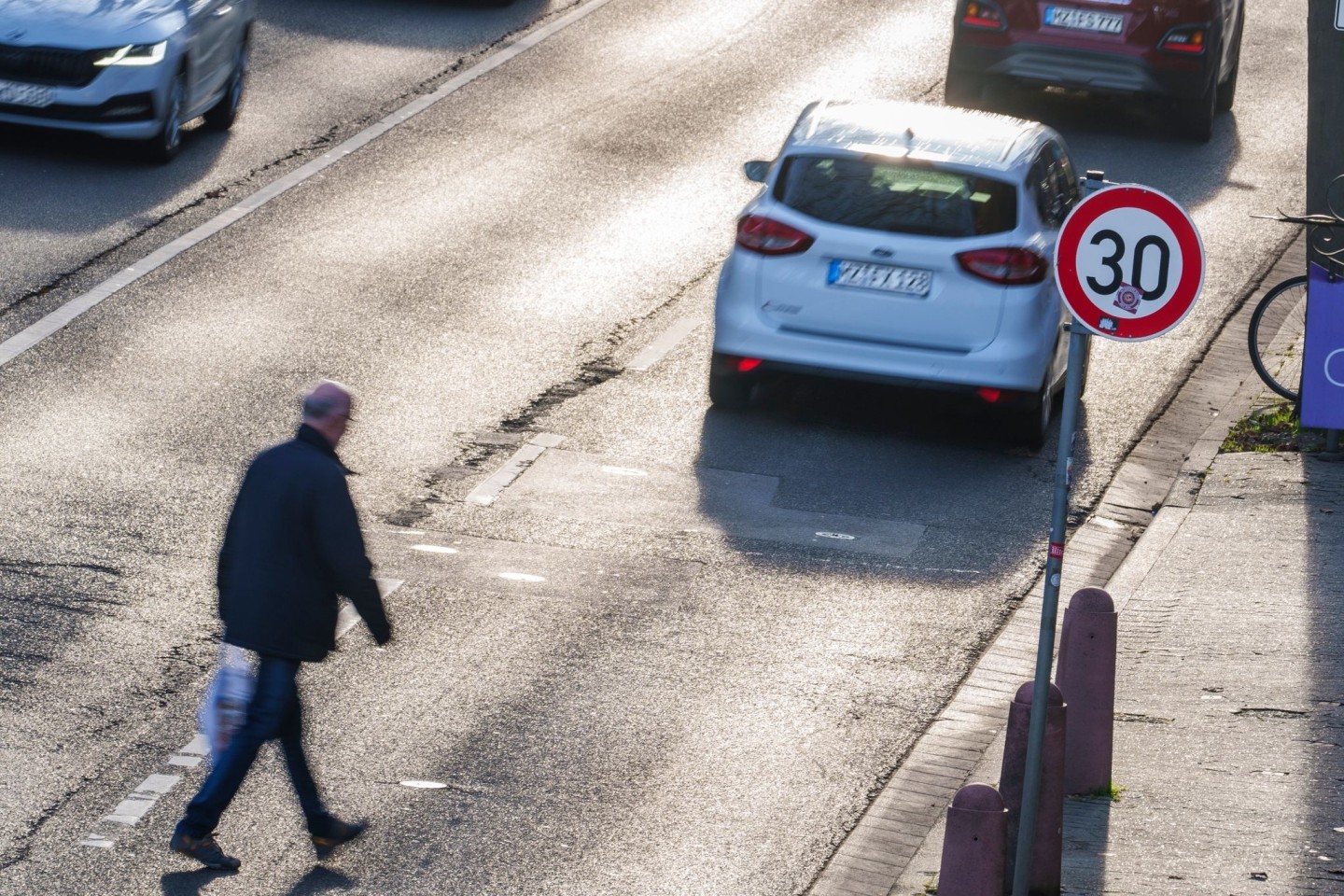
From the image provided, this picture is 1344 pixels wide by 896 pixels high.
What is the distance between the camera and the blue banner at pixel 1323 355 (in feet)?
39.6

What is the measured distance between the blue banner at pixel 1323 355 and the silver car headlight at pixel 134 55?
868 centimetres

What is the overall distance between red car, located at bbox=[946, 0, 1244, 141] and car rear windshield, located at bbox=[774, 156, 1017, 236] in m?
8.19

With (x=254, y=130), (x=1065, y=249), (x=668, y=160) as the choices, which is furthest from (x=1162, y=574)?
(x=254, y=130)

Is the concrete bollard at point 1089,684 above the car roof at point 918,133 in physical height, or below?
below

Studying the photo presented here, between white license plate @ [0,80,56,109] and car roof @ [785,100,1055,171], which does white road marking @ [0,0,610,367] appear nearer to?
white license plate @ [0,80,56,109]

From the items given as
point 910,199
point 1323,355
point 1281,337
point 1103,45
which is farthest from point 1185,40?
point 910,199

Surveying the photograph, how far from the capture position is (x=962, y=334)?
11.9 m

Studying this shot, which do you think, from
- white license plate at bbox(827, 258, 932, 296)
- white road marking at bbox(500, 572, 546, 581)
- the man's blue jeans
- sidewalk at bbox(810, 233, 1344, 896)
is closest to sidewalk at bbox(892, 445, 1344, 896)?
sidewalk at bbox(810, 233, 1344, 896)

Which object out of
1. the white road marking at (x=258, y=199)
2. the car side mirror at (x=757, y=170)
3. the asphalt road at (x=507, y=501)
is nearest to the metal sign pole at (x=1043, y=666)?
the asphalt road at (x=507, y=501)

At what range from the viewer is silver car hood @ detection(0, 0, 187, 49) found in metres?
16.1

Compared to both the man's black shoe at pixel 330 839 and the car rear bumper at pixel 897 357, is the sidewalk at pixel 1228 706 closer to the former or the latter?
the car rear bumper at pixel 897 357

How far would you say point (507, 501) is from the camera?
11078mm

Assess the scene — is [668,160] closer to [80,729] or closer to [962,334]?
[962,334]

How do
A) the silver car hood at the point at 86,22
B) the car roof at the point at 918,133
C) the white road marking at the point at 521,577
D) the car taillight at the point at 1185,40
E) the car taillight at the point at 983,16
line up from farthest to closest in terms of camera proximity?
the car taillight at the point at 983,16
the car taillight at the point at 1185,40
the silver car hood at the point at 86,22
the car roof at the point at 918,133
the white road marking at the point at 521,577
